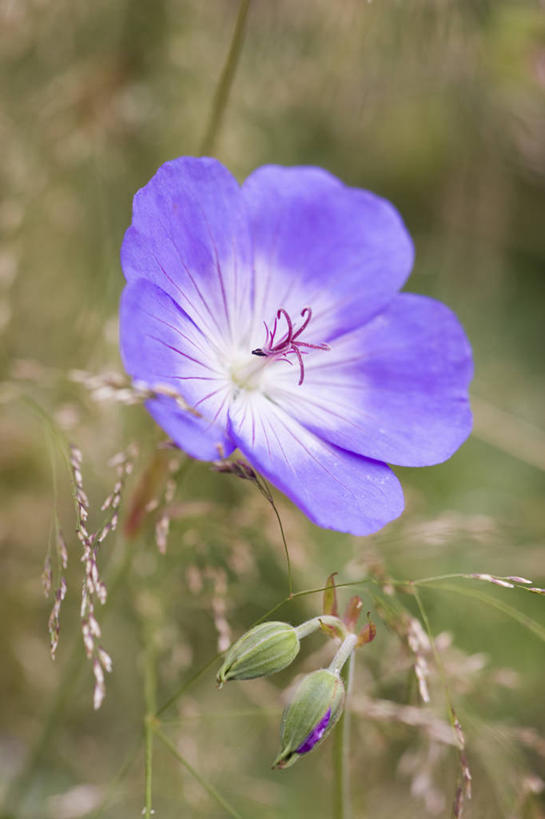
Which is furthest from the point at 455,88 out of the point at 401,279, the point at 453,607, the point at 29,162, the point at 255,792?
the point at 255,792

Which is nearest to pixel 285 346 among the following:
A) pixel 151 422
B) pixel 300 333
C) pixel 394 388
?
pixel 300 333

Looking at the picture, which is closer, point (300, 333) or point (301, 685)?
point (301, 685)

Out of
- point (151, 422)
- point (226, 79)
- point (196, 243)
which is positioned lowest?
point (151, 422)

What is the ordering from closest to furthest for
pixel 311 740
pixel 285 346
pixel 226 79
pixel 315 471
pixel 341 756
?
pixel 311 740 → pixel 341 756 → pixel 315 471 → pixel 285 346 → pixel 226 79

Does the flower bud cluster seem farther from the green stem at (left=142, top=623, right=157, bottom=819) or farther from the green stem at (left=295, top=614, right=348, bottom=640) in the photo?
the green stem at (left=142, top=623, right=157, bottom=819)

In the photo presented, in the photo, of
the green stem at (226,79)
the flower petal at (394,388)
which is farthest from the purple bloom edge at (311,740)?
the green stem at (226,79)

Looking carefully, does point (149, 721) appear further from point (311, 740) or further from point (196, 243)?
point (196, 243)

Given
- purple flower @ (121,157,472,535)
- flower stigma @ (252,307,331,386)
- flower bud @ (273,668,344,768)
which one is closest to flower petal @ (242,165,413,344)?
purple flower @ (121,157,472,535)

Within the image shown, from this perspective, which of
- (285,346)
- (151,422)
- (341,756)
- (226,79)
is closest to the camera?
(341,756)
